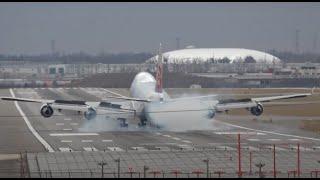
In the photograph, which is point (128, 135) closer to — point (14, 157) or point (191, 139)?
point (191, 139)

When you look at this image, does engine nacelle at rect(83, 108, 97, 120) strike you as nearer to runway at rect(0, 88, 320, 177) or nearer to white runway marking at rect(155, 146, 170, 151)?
runway at rect(0, 88, 320, 177)

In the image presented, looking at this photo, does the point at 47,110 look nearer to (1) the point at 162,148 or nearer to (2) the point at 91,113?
(2) the point at 91,113

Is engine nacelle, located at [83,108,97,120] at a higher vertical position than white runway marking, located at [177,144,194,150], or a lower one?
higher

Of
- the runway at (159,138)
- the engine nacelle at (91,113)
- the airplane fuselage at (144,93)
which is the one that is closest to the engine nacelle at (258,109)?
the runway at (159,138)

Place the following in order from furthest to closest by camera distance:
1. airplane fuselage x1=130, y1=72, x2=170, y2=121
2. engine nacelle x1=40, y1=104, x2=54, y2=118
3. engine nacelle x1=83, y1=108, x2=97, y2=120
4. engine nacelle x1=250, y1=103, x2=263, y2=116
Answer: engine nacelle x1=250, y1=103, x2=263, y2=116, engine nacelle x1=40, y1=104, x2=54, y2=118, engine nacelle x1=83, y1=108, x2=97, y2=120, airplane fuselage x1=130, y1=72, x2=170, y2=121

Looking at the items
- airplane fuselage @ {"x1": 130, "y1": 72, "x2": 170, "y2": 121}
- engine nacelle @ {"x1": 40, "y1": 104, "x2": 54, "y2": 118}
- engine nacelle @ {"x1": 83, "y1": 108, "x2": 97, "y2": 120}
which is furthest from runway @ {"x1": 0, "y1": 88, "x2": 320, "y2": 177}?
airplane fuselage @ {"x1": 130, "y1": 72, "x2": 170, "y2": 121}

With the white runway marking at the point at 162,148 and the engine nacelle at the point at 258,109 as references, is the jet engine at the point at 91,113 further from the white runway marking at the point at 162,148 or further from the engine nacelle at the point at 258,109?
the white runway marking at the point at 162,148

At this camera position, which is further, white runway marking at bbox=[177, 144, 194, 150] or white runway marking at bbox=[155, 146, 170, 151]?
white runway marking at bbox=[177, 144, 194, 150]

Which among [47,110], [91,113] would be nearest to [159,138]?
[91,113]

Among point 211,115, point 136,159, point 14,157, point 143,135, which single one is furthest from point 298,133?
point 14,157
